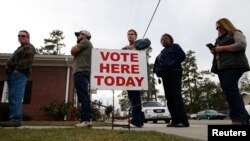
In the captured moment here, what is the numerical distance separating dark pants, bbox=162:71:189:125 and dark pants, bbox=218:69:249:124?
140 cm

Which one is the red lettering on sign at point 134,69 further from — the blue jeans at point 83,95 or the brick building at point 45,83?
the brick building at point 45,83

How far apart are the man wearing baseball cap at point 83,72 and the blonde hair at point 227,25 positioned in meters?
2.41

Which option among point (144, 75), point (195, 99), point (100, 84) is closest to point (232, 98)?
point (144, 75)

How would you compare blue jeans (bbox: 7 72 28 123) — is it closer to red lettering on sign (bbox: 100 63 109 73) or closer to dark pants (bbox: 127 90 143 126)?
red lettering on sign (bbox: 100 63 109 73)

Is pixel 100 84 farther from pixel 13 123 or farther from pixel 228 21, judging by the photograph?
pixel 228 21

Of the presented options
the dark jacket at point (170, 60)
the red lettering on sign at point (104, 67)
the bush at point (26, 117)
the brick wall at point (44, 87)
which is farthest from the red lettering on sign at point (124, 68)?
the brick wall at point (44, 87)

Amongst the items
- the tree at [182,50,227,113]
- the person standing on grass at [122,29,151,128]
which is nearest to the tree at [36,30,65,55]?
the tree at [182,50,227,113]

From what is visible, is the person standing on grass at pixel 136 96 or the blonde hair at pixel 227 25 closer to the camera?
the blonde hair at pixel 227 25

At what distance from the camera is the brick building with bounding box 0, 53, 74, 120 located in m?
16.4

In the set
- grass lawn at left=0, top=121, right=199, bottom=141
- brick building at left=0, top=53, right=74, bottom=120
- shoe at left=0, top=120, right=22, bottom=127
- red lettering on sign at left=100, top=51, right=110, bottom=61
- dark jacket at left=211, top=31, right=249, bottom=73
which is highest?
brick building at left=0, top=53, right=74, bottom=120

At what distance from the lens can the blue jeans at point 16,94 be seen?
18.6 ft

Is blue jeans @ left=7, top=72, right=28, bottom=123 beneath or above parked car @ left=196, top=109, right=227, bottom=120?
beneath

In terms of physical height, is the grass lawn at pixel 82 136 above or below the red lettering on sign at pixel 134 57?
below

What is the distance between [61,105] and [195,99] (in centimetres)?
5369
